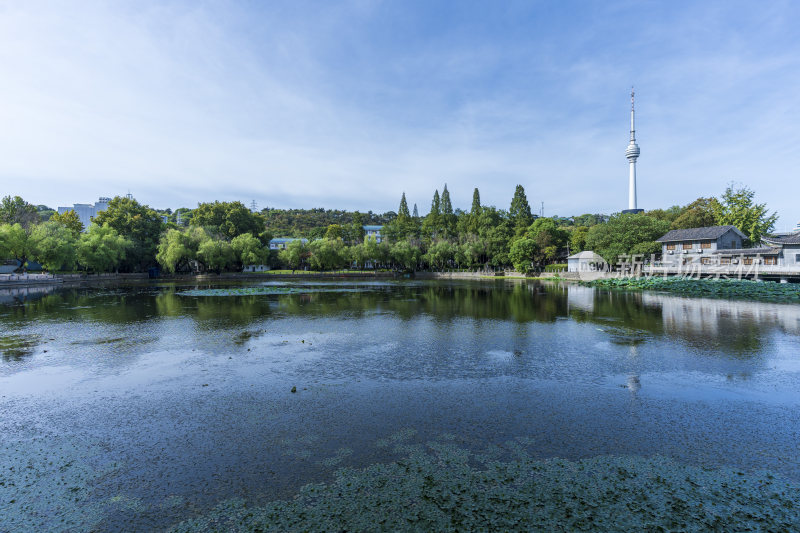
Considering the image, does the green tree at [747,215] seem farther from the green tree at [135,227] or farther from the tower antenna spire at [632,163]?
the green tree at [135,227]

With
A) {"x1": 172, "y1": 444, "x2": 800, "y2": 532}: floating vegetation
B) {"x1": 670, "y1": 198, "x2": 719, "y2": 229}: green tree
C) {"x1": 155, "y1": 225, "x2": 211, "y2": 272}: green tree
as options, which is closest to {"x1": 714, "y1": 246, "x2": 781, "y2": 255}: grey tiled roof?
{"x1": 670, "y1": 198, "x2": 719, "y2": 229}: green tree

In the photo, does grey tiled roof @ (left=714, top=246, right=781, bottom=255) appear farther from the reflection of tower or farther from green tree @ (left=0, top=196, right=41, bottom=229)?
green tree @ (left=0, top=196, right=41, bottom=229)

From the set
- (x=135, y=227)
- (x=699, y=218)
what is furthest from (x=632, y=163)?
(x=135, y=227)

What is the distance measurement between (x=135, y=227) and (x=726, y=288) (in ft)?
277

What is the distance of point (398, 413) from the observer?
781 centimetres

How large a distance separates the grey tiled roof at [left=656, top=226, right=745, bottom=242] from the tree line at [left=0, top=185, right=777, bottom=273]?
1962 millimetres

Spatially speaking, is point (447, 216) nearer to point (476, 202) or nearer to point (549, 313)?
point (476, 202)

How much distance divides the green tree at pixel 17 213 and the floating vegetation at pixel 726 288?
8411 centimetres

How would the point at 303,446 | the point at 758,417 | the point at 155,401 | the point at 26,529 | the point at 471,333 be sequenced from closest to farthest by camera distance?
the point at 26,529 → the point at 303,446 → the point at 758,417 → the point at 155,401 → the point at 471,333

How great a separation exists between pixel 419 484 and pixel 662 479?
3363mm

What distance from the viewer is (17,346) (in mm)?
13648

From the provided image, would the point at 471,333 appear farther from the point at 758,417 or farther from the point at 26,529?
the point at 26,529

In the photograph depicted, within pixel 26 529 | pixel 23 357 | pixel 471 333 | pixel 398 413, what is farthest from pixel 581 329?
pixel 23 357

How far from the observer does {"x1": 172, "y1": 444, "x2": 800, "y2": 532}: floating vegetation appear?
459 centimetres
